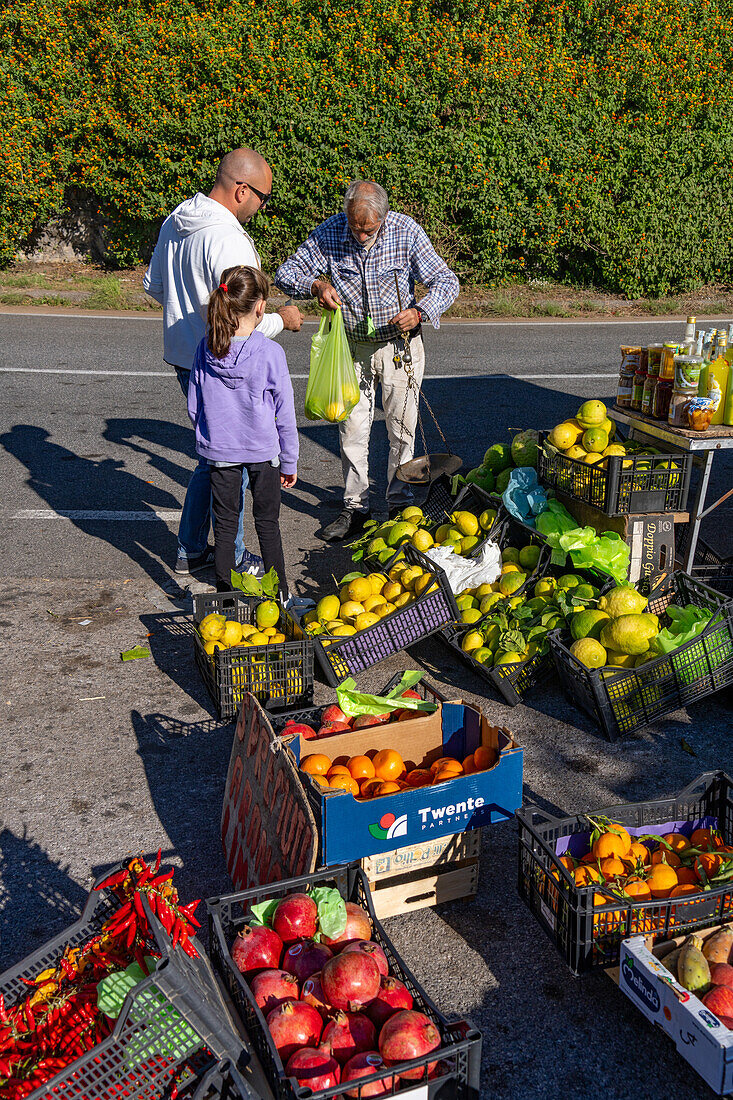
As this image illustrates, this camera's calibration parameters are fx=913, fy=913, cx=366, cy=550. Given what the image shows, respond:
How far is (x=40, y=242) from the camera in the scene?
1919 cm

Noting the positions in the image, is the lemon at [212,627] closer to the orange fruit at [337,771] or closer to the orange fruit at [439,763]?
the orange fruit at [337,771]

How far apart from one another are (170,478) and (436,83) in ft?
42.7

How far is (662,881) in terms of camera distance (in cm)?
299

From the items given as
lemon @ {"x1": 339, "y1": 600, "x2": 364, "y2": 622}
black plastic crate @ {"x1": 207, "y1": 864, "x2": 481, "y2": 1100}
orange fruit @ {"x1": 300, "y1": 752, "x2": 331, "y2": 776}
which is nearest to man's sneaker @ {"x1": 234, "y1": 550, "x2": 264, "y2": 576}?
lemon @ {"x1": 339, "y1": 600, "x2": 364, "y2": 622}

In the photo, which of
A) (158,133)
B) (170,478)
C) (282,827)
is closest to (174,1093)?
(282,827)

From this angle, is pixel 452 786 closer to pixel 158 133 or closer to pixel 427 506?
pixel 427 506

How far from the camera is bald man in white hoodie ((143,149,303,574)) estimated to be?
5.39 metres

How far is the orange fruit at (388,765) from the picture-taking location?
11.5ft

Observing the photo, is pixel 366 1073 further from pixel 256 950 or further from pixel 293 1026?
pixel 256 950

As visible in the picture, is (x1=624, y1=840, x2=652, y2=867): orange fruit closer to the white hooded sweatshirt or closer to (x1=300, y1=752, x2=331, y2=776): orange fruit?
(x1=300, y1=752, x2=331, y2=776): orange fruit

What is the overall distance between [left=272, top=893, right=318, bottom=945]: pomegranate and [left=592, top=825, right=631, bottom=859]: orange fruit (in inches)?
39.9

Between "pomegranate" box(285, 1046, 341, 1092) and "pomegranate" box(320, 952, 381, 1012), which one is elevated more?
"pomegranate" box(320, 952, 381, 1012)

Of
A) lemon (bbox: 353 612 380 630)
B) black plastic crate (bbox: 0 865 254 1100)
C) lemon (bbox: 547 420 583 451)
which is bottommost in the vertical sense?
lemon (bbox: 353 612 380 630)

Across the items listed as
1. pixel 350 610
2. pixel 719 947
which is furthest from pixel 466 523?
pixel 719 947
